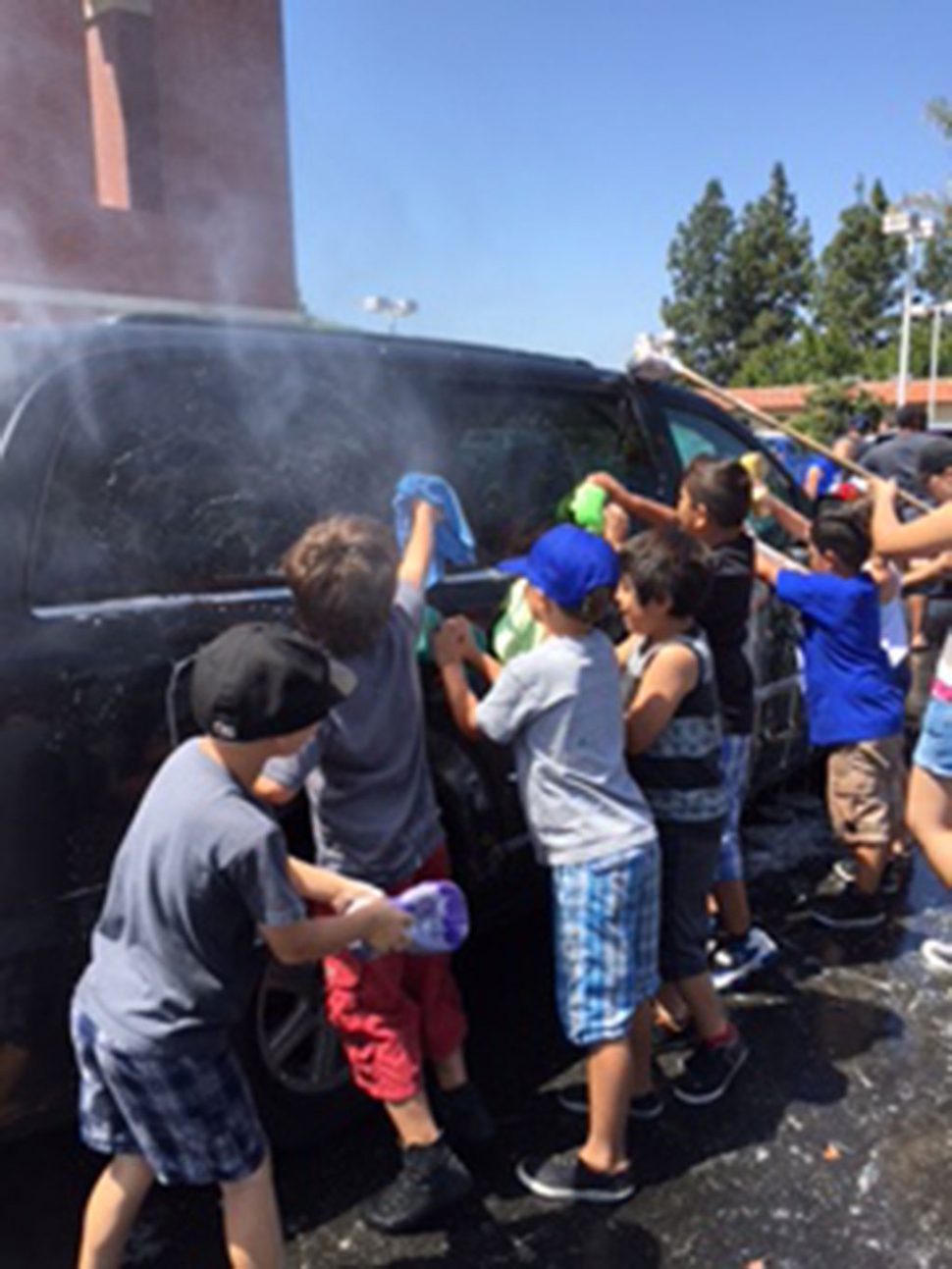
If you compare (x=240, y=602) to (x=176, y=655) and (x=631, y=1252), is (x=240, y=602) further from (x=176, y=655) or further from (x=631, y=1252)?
(x=631, y=1252)

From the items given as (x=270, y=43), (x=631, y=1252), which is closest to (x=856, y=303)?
(x=270, y=43)

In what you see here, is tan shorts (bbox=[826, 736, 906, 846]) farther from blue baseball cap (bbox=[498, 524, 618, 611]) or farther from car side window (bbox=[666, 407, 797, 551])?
blue baseball cap (bbox=[498, 524, 618, 611])

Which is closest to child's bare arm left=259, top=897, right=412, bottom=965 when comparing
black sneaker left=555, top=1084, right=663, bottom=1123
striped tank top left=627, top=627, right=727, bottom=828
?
striped tank top left=627, top=627, right=727, bottom=828

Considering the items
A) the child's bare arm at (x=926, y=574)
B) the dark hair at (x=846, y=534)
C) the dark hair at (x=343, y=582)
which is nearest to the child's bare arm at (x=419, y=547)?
the dark hair at (x=343, y=582)

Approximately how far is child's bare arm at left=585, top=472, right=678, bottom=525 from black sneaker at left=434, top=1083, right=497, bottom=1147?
5.29 ft

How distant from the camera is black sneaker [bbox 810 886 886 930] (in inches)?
147

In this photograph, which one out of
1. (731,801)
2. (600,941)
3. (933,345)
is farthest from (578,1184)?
(933,345)

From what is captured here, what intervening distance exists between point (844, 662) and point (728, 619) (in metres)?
0.82

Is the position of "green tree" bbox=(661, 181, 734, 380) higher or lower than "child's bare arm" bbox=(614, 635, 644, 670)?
higher

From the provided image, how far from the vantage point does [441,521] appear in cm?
254

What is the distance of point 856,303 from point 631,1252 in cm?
5173

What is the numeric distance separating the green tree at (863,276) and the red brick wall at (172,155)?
4674cm

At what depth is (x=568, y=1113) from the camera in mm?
2682

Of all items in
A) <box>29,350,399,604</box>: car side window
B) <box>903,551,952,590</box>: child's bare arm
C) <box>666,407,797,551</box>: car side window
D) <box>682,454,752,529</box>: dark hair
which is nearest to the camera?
<box>29,350,399,604</box>: car side window
